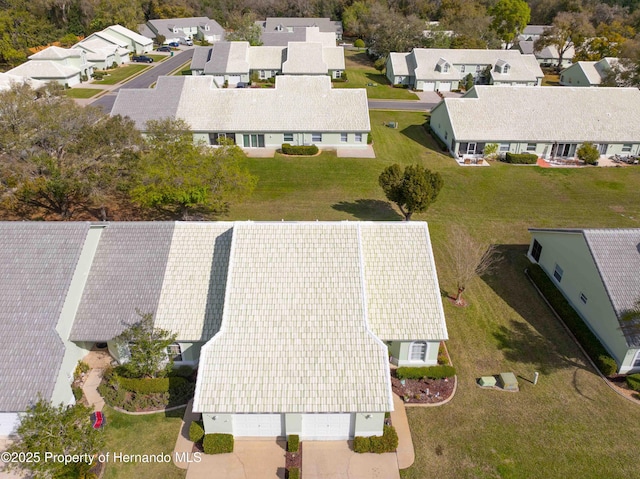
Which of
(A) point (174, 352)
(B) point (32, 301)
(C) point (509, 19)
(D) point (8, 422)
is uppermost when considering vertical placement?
(B) point (32, 301)

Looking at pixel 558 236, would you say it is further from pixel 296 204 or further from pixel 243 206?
pixel 243 206

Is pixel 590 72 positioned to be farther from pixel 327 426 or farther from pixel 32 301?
pixel 32 301

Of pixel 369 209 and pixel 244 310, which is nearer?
pixel 244 310

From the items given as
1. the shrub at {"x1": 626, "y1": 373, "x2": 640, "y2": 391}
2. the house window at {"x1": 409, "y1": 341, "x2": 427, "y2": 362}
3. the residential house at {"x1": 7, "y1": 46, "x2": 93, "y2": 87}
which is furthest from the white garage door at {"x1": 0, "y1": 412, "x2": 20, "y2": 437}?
the residential house at {"x1": 7, "y1": 46, "x2": 93, "y2": 87}

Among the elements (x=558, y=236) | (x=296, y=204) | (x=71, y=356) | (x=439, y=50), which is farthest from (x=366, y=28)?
(x=71, y=356)

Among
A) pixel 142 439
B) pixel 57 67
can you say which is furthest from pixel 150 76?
pixel 142 439

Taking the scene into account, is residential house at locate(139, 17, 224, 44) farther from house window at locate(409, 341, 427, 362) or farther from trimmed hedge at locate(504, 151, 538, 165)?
house window at locate(409, 341, 427, 362)

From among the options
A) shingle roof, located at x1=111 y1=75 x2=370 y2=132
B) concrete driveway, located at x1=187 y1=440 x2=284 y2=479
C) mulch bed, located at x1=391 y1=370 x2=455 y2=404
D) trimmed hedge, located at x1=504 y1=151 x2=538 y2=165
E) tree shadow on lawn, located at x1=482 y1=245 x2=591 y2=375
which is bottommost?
trimmed hedge, located at x1=504 y1=151 x2=538 y2=165
